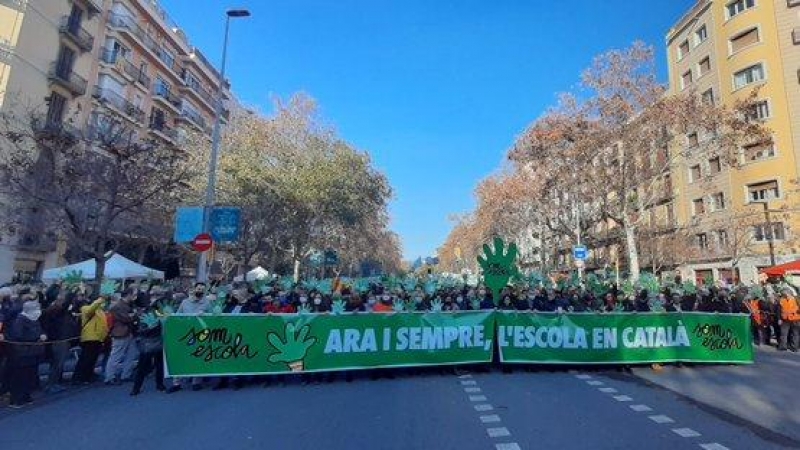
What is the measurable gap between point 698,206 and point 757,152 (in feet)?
22.9

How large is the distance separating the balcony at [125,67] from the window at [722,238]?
43294mm

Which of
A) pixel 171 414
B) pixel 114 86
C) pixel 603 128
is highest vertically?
pixel 114 86

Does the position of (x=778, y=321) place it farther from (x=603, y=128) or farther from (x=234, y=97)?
(x=234, y=97)

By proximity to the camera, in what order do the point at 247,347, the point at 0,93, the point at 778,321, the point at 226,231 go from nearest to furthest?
the point at 247,347 < the point at 778,321 < the point at 226,231 < the point at 0,93

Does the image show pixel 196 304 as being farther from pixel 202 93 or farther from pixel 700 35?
pixel 202 93

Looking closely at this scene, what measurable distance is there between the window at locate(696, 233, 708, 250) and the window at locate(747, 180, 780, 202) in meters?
4.40

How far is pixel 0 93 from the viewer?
24672 millimetres

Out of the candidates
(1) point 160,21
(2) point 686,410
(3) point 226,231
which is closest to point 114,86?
(1) point 160,21

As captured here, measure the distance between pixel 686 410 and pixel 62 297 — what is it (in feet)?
35.9

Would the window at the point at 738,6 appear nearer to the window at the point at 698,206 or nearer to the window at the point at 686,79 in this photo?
the window at the point at 686,79

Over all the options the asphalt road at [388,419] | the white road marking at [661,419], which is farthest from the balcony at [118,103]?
the white road marking at [661,419]

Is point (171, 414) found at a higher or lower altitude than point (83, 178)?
lower

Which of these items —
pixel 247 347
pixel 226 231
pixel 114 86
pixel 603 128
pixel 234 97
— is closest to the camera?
pixel 247 347

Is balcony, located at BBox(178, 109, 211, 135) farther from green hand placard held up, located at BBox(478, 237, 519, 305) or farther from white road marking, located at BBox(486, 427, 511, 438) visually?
white road marking, located at BBox(486, 427, 511, 438)
